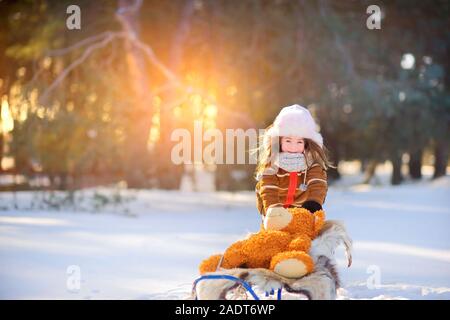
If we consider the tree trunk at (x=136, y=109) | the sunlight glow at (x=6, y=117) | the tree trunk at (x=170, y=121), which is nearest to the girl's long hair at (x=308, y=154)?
the tree trunk at (x=136, y=109)

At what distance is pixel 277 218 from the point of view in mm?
3199

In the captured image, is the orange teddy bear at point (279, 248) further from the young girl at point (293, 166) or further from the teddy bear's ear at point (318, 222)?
the young girl at point (293, 166)

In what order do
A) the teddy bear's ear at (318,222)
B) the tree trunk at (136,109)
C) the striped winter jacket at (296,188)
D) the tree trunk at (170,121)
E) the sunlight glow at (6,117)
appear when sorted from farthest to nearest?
the tree trunk at (170,121) < the tree trunk at (136,109) < the sunlight glow at (6,117) < the striped winter jacket at (296,188) < the teddy bear's ear at (318,222)

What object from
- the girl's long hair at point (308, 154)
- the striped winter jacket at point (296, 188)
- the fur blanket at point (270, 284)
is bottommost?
the fur blanket at point (270, 284)

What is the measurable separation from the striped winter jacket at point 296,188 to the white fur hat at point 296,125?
0.64 ft

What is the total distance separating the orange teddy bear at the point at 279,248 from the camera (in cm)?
291

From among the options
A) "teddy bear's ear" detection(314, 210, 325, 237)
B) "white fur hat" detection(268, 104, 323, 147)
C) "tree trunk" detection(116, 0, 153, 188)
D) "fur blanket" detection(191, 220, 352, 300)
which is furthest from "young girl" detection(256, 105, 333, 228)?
"tree trunk" detection(116, 0, 153, 188)

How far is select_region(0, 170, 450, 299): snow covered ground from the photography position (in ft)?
14.0

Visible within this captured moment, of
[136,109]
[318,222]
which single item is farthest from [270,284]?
[136,109]

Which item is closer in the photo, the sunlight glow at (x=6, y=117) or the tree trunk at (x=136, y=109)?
the sunlight glow at (x=6, y=117)

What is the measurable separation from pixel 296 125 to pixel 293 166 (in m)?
0.26

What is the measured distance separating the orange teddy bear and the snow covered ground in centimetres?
88

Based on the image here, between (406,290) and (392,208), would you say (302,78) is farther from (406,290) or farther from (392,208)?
(406,290)
